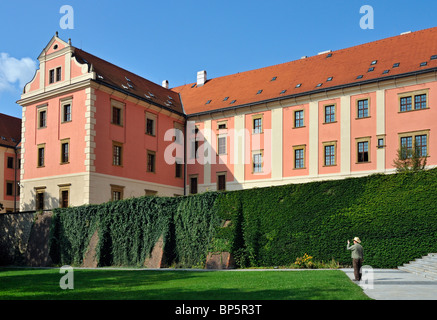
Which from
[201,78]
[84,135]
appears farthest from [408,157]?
[201,78]

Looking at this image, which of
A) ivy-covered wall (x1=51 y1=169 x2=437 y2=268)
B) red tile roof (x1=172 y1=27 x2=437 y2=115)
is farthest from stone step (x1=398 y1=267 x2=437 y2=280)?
red tile roof (x1=172 y1=27 x2=437 y2=115)

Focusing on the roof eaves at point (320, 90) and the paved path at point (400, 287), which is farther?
the roof eaves at point (320, 90)

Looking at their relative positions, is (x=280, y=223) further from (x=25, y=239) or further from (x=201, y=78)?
(x=201, y=78)

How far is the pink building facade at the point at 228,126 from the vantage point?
1417 inches

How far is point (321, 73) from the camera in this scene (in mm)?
41125

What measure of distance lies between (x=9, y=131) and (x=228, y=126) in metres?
27.0

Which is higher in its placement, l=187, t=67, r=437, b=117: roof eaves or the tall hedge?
l=187, t=67, r=437, b=117: roof eaves

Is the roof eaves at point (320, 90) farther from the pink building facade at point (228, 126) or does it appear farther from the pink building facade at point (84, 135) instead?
the pink building facade at point (84, 135)

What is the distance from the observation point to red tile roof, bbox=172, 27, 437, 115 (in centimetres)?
3716

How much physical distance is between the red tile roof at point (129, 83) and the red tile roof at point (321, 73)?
1.89m

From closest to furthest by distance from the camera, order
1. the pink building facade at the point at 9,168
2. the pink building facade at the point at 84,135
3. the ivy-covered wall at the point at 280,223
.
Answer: the ivy-covered wall at the point at 280,223 → the pink building facade at the point at 84,135 → the pink building facade at the point at 9,168

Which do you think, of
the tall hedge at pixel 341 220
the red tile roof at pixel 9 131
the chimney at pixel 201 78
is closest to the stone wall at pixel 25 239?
the tall hedge at pixel 341 220

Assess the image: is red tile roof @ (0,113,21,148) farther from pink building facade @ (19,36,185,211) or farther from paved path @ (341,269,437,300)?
paved path @ (341,269,437,300)

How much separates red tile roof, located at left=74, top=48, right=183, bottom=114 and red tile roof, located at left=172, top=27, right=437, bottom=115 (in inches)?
74.3
